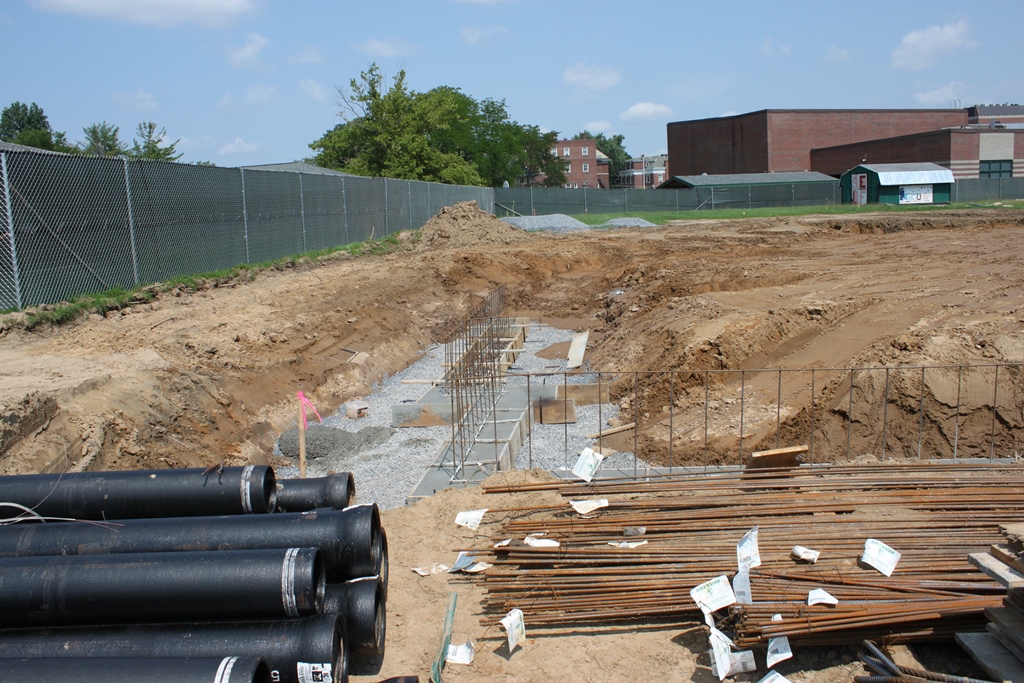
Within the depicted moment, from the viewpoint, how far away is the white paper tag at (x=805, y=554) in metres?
5.09

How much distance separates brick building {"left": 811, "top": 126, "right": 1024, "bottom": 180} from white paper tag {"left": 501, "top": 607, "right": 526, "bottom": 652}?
52511mm

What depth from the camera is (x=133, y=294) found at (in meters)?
13.5

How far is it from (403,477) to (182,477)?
4960 millimetres

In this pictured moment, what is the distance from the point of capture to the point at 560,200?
163ft

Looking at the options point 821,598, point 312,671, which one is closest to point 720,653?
point 821,598

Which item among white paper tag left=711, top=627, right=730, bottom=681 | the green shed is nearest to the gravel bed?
white paper tag left=711, top=627, right=730, bottom=681

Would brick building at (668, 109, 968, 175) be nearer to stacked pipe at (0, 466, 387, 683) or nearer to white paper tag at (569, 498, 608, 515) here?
white paper tag at (569, 498, 608, 515)

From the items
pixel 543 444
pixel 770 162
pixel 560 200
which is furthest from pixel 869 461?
pixel 770 162

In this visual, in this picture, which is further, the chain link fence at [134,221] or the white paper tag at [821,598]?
the chain link fence at [134,221]

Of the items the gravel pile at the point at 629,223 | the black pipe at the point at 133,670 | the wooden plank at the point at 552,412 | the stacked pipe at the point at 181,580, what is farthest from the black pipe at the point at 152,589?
the gravel pile at the point at 629,223

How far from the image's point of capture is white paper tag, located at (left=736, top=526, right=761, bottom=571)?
4984mm

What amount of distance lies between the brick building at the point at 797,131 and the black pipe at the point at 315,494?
196 ft

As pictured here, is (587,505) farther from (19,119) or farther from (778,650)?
(19,119)

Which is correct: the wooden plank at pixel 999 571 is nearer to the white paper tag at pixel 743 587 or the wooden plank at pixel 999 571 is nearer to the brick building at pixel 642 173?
the white paper tag at pixel 743 587
